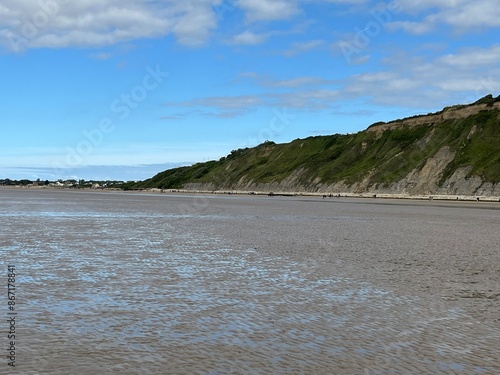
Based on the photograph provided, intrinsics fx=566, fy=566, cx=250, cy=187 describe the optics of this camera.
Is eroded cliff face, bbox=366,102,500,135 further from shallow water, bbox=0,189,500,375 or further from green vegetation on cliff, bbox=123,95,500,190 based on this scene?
shallow water, bbox=0,189,500,375

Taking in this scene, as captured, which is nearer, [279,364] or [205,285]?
[279,364]

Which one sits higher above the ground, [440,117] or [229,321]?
[440,117]

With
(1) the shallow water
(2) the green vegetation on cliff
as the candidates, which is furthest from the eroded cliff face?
(1) the shallow water

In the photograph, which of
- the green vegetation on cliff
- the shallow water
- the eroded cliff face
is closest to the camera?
the shallow water

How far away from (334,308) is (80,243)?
18.2 meters

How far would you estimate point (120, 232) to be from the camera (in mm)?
37031

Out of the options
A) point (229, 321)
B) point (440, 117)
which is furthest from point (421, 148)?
point (229, 321)

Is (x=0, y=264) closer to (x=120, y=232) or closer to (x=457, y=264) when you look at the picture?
(x=120, y=232)

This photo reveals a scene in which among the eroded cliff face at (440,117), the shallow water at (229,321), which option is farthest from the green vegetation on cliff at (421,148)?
the shallow water at (229,321)

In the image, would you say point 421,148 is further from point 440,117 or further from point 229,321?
point 229,321

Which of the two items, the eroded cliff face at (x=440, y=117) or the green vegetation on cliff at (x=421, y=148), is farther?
the eroded cliff face at (x=440, y=117)

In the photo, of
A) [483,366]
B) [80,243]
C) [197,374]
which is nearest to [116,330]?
[197,374]

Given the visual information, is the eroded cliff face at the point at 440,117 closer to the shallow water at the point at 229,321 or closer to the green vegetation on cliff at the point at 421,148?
the green vegetation on cliff at the point at 421,148

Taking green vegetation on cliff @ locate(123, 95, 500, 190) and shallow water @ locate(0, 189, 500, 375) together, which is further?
green vegetation on cliff @ locate(123, 95, 500, 190)
